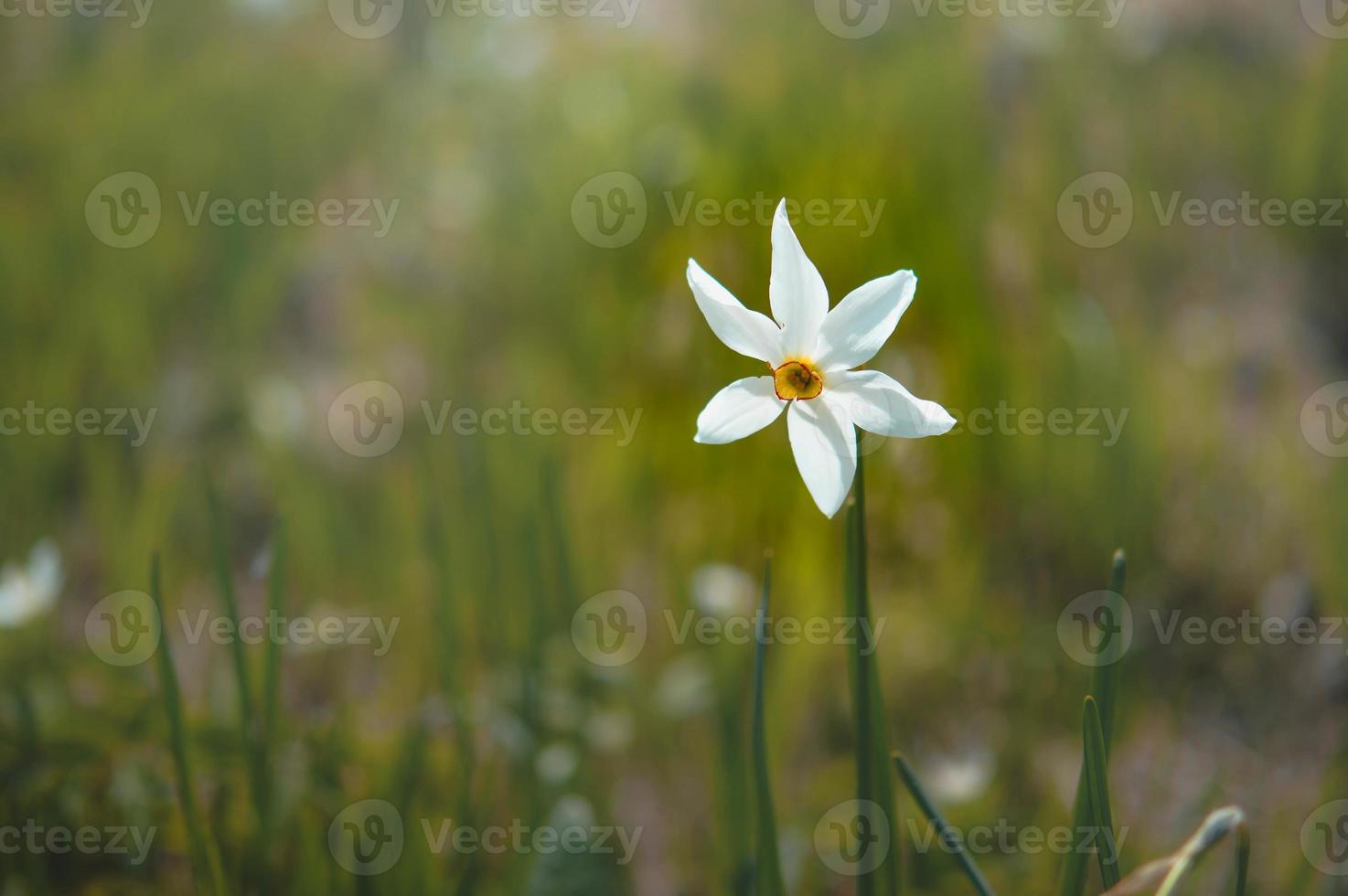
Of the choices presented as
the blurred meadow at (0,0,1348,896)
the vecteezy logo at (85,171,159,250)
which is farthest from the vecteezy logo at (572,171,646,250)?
the vecteezy logo at (85,171,159,250)

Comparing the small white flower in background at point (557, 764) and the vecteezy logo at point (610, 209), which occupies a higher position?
the vecteezy logo at point (610, 209)

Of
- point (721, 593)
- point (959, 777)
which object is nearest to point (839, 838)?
point (959, 777)

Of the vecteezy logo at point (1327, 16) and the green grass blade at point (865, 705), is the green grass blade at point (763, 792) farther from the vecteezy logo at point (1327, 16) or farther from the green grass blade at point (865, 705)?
the vecteezy logo at point (1327, 16)

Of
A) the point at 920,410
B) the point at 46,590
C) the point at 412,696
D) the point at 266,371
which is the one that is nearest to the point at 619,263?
the point at 266,371

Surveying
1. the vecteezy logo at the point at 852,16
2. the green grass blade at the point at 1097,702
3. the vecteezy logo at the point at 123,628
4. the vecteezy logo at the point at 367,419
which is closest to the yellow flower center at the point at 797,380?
the green grass blade at the point at 1097,702

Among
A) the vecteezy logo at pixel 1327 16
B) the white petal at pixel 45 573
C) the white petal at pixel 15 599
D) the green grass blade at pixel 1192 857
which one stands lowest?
the green grass blade at pixel 1192 857
